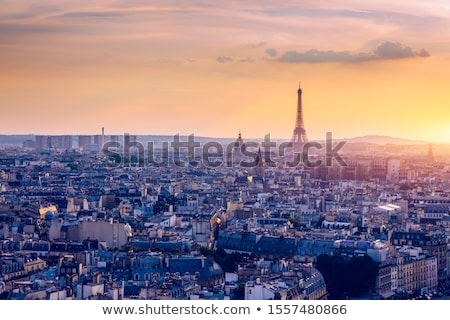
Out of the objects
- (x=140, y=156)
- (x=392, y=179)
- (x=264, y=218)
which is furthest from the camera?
(x=140, y=156)

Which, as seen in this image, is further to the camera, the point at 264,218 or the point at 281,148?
the point at 281,148

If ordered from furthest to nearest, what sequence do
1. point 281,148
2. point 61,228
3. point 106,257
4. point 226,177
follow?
1. point 281,148
2. point 226,177
3. point 61,228
4. point 106,257

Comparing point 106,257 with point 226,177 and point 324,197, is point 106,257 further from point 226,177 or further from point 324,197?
point 226,177

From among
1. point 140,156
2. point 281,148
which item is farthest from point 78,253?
point 140,156

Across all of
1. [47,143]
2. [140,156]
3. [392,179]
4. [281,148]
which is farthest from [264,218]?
[47,143]
